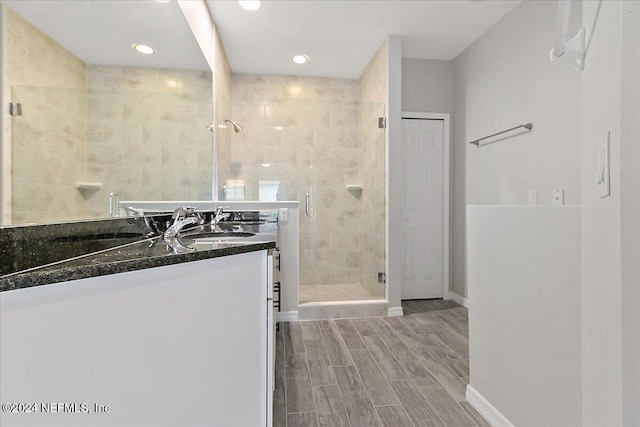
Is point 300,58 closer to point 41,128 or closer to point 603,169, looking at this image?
point 41,128

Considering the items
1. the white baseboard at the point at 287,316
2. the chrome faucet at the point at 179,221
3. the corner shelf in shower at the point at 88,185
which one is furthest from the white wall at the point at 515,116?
the corner shelf in shower at the point at 88,185

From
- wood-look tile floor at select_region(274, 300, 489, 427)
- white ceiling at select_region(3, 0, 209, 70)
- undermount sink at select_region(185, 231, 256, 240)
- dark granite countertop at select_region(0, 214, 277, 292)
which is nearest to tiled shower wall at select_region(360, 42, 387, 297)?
wood-look tile floor at select_region(274, 300, 489, 427)

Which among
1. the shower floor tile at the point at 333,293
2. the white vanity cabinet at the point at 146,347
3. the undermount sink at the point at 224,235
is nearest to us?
the white vanity cabinet at the point at 146,347

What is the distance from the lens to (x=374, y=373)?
2059 mm

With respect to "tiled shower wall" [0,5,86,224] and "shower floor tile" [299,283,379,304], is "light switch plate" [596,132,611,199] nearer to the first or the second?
"tiled shower wall" [0,5,86,224]

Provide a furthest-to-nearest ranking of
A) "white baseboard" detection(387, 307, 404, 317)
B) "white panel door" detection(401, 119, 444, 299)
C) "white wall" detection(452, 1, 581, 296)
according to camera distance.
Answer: "white panel door" detection(401, 119, 444, 299) < "white baseboard" detection(387, 307, 404, 317) < "white wall" detection(452, 1, 581, 296)

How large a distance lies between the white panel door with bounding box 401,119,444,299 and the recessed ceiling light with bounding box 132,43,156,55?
2.68 meters

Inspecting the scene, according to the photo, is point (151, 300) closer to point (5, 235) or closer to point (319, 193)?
point (5, 235)

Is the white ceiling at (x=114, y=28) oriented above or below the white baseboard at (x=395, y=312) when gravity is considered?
above

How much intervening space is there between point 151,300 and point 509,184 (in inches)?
114

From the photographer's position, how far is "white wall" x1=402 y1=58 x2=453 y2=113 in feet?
12.1

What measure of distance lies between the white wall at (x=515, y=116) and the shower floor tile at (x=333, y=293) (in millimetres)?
1080

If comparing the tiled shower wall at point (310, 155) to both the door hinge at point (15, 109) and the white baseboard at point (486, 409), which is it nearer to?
the white baseboard at point (486, 409)

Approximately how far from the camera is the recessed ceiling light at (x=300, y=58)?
11.9 feet
